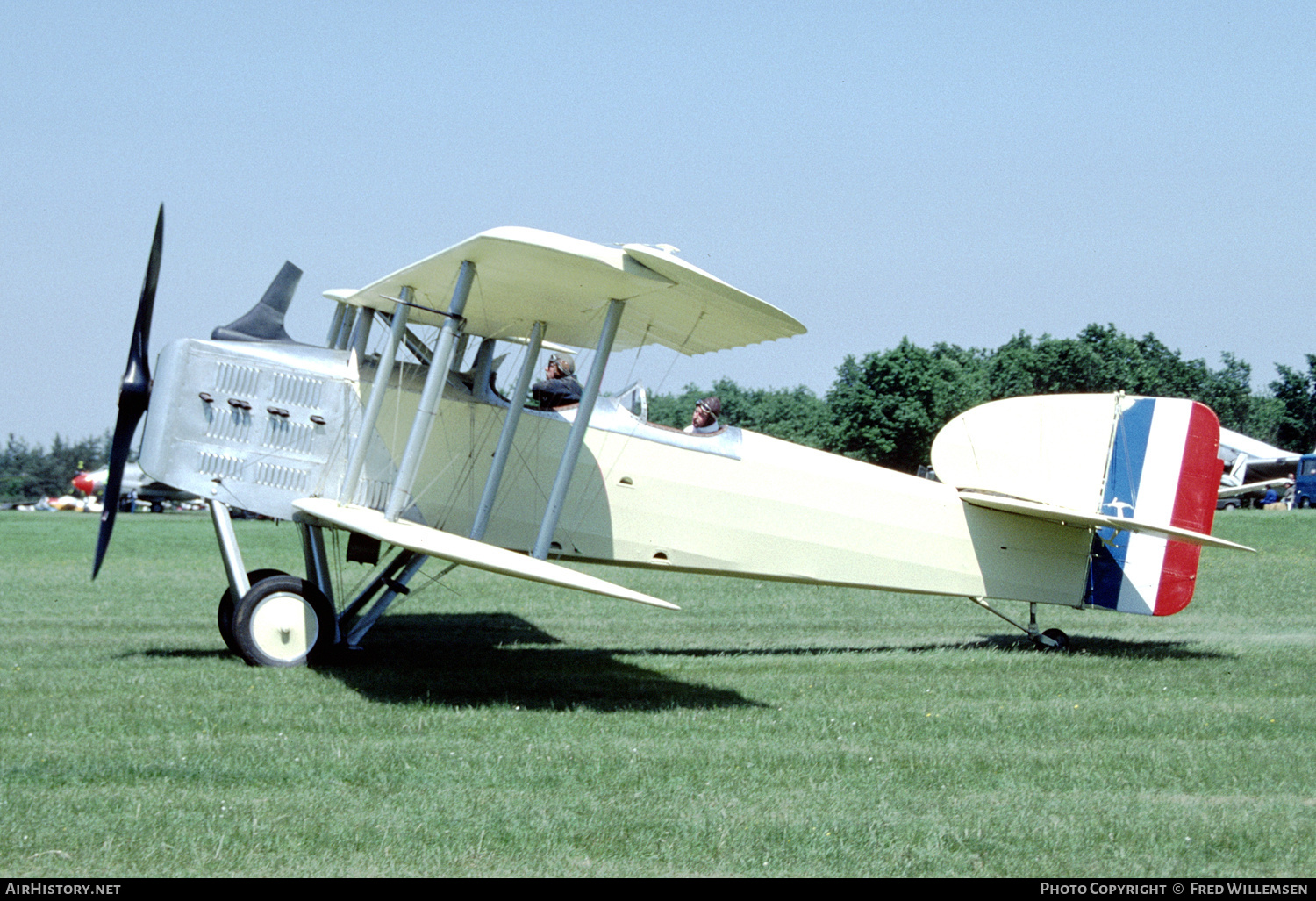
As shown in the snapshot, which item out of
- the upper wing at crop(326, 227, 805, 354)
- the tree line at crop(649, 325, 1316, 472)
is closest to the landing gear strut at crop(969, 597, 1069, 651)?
the upper wing at crop(326, 227, 805, 354)

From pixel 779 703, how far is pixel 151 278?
5.35 metres

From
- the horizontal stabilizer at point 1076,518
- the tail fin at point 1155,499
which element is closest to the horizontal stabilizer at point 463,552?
the horizontal stabilizer at point 1076,518

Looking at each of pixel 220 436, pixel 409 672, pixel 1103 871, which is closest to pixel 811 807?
pixel 1103 871

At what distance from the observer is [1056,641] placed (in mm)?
9766

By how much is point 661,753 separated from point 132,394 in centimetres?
471

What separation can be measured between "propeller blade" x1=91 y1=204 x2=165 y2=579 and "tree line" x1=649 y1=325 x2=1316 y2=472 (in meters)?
54.7

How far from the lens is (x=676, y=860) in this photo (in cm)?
410

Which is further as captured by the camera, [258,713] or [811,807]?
[258,713]

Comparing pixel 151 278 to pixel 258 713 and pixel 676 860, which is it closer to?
pixel 258 713

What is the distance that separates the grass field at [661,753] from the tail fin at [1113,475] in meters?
0.68

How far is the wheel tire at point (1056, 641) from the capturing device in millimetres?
9727

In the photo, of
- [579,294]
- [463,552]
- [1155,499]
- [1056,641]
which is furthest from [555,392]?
[1155,499]

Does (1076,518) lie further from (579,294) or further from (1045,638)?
(579,294)

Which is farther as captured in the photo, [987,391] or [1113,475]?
[987,391]
